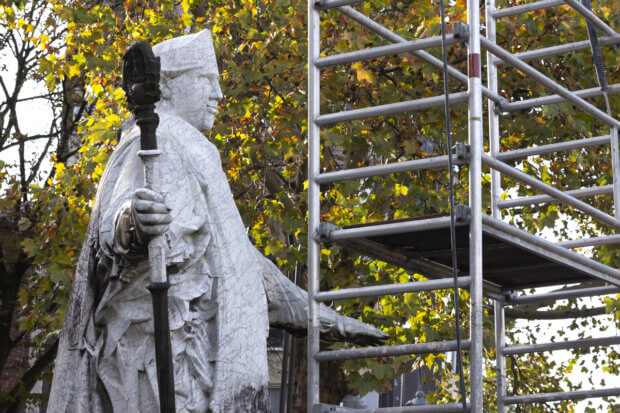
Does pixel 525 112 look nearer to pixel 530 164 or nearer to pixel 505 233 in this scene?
pixel 530 164

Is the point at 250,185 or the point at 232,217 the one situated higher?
the point at 250,185

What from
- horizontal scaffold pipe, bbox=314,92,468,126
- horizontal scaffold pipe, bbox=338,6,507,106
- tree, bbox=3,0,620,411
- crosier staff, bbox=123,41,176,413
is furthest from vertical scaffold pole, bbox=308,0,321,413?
tree, bbox=3,0,620,411

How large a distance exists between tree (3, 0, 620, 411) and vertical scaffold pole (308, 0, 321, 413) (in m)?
4.14

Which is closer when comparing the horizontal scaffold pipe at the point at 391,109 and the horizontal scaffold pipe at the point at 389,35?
the horizontal scaffold pipe at the point at 391,109

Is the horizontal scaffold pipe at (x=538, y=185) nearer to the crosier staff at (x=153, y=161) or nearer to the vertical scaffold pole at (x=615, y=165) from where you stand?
the vertical scaffold pole at (x=615, y=165)

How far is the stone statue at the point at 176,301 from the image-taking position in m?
4.82

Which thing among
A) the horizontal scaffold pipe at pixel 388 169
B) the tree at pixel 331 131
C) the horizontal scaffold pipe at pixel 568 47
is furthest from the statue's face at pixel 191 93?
the tree at pixel 331 131

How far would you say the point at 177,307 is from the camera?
4.84 metres

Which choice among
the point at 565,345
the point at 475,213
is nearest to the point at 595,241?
the point at 565,345

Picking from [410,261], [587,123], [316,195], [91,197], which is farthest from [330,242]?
[91,197]

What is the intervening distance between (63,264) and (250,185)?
2339 millimetres

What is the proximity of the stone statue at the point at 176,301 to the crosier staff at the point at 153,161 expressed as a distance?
14 cm

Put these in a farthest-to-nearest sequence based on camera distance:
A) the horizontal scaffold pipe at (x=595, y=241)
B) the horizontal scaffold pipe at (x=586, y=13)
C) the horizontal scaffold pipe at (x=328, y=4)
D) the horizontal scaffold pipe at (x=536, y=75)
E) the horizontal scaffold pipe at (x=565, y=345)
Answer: the horizontal scaffold pipe at (x=565, y=345)
the horizontal scaffold pipe at (x=595, y=241)
the horizontal scaffold pipe at (x=586, y=13)
the horizontal scaffold pipe at (x=328, y=4)
the horizontal scaffold pipe at (x=536, y=75)

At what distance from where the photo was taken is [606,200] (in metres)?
13.7
